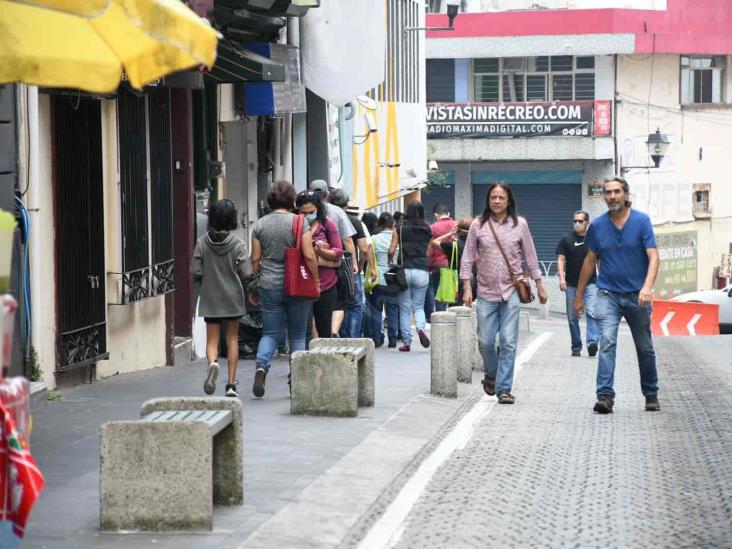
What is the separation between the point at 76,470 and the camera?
368 inches

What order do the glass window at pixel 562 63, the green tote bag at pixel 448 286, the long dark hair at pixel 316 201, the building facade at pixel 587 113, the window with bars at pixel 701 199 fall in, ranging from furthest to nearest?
1. the window with bars at pixel 701 199
2. the glass window at pixel 562 63
3. the building facade at pixel 587 113
4. the green tote bag at pixel 448 286
5. the long dark hair at pixel 316 201

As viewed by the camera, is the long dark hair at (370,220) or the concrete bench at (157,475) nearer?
the concrete bench at (157,475)

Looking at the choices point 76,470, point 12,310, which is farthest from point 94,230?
point 12,310

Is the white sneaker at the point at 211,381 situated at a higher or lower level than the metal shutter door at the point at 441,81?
lower

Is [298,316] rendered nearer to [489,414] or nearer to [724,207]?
[489,414]

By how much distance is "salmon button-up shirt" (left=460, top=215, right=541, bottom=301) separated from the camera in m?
13.1

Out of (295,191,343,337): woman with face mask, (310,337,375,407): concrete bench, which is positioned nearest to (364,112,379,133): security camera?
(295,191,343,337): woman with face mask

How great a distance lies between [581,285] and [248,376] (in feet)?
13.3

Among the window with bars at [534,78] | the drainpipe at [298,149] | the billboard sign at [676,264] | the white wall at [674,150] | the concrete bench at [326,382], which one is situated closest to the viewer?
the concrete bench at [326,382]

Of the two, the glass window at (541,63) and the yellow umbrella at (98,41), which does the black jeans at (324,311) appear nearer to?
the yellow umbrella at (98,41)

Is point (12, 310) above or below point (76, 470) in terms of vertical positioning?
above

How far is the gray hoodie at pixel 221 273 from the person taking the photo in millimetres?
12805

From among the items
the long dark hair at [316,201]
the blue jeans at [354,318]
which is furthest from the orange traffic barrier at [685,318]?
the long dark hair at [316,201]

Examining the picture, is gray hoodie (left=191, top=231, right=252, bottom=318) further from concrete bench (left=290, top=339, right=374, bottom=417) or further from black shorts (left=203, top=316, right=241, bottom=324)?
concrete bench (left=290, top=339, right=374, bottom=417)
